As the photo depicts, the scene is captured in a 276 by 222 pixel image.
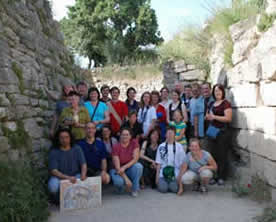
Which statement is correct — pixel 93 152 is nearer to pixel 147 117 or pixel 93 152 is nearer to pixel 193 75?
pixel 147 117

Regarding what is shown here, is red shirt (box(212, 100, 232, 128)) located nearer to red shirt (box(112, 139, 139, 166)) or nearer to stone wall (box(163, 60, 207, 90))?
red shirt (box(112, 139, 139, 166))

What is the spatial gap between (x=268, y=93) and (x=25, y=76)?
352 cm

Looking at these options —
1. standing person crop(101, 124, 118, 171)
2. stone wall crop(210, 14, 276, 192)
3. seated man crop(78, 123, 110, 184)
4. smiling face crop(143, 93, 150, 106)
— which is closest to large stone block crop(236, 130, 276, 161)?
stone wall crop(210, 14, 276, 192)

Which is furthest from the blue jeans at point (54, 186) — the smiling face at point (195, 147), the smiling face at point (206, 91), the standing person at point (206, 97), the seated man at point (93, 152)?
the smiling face at point (206, 91)

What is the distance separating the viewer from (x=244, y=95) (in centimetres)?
486

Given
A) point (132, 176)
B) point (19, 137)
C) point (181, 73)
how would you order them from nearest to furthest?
point (19, 137), point (132, 176), point (181, 73)

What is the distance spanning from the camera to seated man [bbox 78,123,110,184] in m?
4.49

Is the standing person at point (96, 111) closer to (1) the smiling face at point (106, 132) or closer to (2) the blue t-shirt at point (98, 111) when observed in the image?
(2) the blue t-shirt at point (98, 111)

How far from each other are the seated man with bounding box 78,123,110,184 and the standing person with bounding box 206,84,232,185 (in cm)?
195

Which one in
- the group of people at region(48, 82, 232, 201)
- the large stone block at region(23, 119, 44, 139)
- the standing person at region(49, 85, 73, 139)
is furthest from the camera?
the standing person at region(49, 85, 73, 139)

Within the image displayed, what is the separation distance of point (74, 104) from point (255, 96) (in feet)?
9.51

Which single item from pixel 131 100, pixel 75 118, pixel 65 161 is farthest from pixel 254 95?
pixel 65 161

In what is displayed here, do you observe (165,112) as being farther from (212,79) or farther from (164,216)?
(164,216)

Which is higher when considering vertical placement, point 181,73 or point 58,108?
point 181,73
